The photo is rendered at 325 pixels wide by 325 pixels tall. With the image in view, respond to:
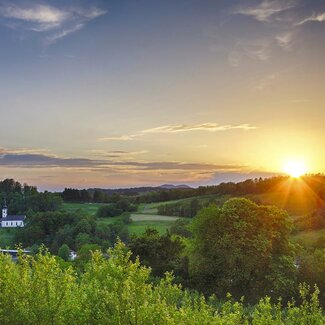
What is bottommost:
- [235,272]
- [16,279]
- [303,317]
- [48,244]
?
[48,244]

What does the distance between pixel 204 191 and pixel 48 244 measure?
4730cm

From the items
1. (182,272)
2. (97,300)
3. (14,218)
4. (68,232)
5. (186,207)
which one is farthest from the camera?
(14,218)

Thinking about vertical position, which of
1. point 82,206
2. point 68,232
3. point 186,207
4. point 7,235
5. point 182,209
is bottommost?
point 7,235

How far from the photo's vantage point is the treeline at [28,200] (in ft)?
531

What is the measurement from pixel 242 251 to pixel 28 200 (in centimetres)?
13835

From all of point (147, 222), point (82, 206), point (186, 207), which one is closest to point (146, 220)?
point (147, 222)

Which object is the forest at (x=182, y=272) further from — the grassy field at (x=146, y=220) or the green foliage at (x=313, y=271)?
the grassy field at (x=146, y=220)

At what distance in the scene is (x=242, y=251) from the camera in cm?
4609

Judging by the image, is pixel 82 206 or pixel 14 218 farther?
pixel 82 206

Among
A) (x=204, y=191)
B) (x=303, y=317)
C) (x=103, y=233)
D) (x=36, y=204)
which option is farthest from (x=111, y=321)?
(x=36, y=204)

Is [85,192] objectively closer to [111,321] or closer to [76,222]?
[76,222]

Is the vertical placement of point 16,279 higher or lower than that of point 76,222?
higher

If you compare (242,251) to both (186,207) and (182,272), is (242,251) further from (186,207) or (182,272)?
(186,207)

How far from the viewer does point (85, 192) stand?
17875cm
